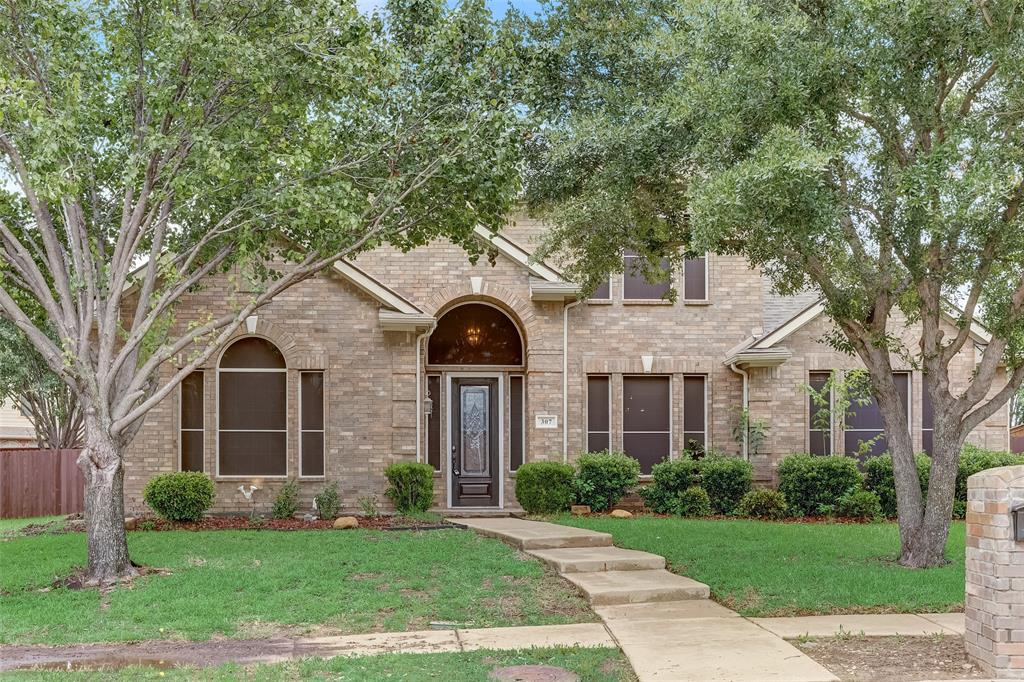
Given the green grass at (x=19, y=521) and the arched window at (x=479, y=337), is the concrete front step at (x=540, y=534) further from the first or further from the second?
the green grass at (x=19, y=521)

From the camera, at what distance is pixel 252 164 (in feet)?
35.2

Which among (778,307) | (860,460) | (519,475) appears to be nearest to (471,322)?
(519,475)

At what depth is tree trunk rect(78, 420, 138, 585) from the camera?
405 inches

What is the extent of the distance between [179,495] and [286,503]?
1.73 meters

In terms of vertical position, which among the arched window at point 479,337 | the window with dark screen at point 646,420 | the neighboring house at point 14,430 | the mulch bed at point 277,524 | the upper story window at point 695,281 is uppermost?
the upper story window at point 695,281

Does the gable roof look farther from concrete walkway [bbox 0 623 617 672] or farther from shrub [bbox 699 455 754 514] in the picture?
concrete walkway [bbox 0 623 617 672]

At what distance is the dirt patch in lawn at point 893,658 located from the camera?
6.78 meters

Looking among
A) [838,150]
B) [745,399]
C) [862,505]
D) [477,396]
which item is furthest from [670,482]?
[838,150]

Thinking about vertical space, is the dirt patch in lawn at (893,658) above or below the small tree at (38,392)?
below

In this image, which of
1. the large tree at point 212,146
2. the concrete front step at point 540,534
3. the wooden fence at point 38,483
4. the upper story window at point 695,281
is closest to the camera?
the large tree at point 212,146

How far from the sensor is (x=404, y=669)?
22.7 ft

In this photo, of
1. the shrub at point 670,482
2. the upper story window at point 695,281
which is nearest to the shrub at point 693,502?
the shrub at point 670,482

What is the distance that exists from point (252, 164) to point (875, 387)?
7.65 metres

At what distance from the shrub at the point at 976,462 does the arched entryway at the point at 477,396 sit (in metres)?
7.72
